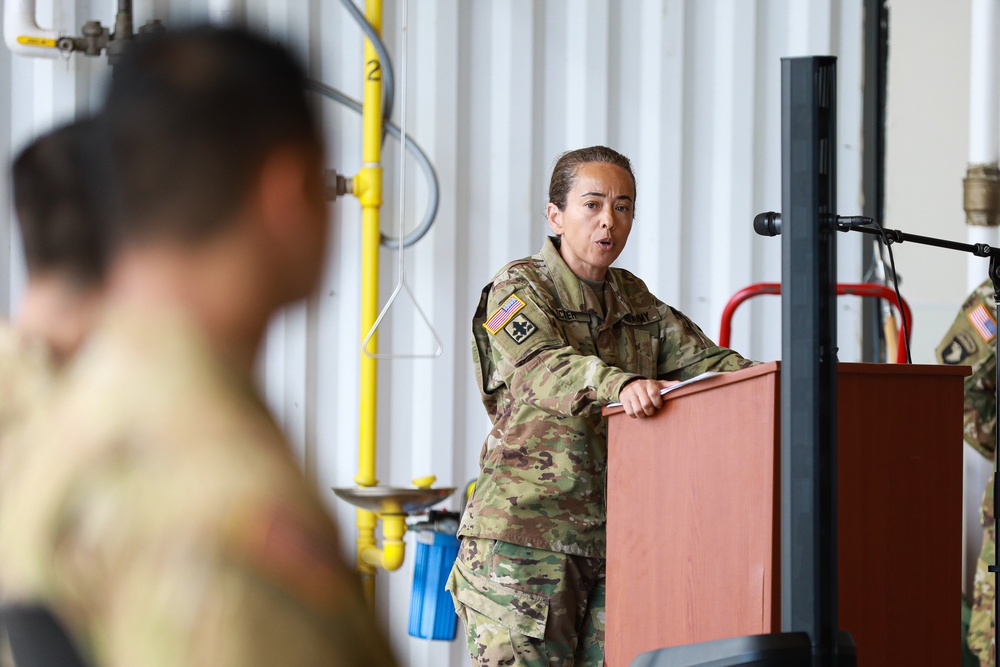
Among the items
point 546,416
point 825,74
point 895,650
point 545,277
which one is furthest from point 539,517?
point 825,74

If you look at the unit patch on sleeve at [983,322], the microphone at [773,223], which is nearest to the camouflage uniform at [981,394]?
the unit patch on sleeve at [983,322]

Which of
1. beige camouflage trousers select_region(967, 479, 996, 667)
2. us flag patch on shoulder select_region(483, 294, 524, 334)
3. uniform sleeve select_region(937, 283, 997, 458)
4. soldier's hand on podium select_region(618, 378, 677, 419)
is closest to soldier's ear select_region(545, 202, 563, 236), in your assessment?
us flag patch on shoulder select_region(483, 294, 524, 334)

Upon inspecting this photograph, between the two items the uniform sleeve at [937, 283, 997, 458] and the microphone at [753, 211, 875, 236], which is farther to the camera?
the uniform sleeve at [937, 283, 997, 458]

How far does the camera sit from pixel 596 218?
277 cm

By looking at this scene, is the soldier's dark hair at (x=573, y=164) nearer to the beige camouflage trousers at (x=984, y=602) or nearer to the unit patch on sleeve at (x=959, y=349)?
the unit patch on sleeve at (x=959, y=349)

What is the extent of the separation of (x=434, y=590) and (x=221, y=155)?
10.6 feet

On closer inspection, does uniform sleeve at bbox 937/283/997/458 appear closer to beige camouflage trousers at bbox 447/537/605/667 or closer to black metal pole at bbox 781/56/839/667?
beige camouflage trousers at bbox 447/537/605/667

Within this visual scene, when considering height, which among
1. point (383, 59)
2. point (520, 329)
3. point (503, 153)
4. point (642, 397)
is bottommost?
point (642, 397)

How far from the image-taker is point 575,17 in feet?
13.9

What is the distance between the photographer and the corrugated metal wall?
3.95m

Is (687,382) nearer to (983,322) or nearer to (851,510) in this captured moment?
(851,510)

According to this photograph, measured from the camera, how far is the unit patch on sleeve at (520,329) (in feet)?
8.46

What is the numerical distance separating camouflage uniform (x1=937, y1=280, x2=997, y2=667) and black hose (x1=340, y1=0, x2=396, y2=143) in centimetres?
211

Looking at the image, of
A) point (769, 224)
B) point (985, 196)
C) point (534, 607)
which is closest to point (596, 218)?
point (534, 607)
